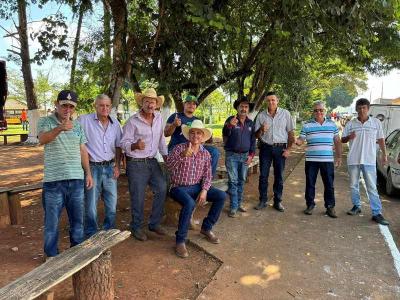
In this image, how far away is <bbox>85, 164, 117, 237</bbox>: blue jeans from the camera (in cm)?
449

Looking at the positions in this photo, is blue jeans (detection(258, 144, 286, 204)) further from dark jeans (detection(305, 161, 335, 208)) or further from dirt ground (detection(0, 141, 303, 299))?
dirt ground (detection(0, 141, 303, 299))

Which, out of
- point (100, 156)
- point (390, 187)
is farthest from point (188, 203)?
point (390, 187)

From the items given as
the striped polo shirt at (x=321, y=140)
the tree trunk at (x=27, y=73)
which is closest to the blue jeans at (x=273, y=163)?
the striped polo shirt at (x=321, y=140)

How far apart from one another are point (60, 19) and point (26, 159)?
6229 millimetres

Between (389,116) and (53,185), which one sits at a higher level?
(389,116)

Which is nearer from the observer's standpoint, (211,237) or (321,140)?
(211,237)

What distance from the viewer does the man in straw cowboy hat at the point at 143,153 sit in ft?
15.5

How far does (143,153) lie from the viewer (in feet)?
15.7

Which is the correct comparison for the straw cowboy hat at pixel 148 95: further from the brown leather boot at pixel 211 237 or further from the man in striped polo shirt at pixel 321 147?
the man in striped polo shirt at pixel 321 147

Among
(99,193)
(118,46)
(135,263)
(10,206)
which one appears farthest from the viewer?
(118,46)

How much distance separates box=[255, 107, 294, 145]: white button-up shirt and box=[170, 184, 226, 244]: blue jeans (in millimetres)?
1750

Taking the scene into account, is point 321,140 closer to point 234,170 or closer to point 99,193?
point 234,170

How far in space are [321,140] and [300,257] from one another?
2.14 meters

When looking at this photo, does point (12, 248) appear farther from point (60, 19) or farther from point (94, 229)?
point (60, 19)
